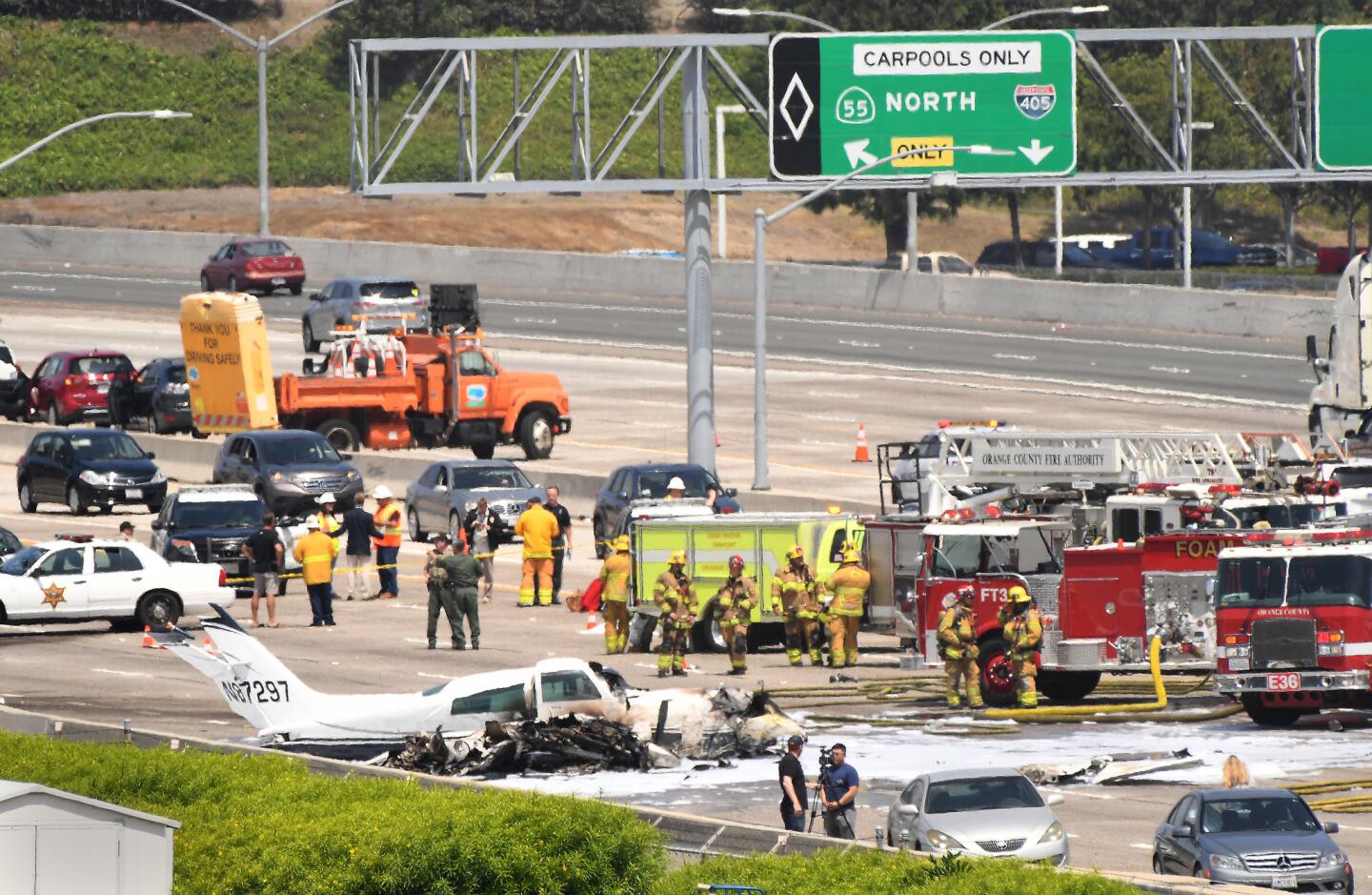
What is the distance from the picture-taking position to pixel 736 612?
2947 cm

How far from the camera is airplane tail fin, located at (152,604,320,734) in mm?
24219

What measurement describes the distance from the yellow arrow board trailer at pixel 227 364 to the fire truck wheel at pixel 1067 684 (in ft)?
72.5

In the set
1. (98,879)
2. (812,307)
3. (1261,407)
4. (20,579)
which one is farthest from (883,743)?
(812,307)

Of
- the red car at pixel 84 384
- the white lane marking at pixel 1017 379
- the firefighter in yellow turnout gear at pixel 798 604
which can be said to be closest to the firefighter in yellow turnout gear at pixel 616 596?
the firefighter in yellow turnout gear at pixel 798 604

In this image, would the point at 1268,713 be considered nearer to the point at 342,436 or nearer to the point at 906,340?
the point at 342,436

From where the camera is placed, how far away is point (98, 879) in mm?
15109

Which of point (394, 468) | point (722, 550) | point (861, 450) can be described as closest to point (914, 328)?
point (861, 450)

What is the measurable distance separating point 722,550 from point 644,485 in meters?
6.76

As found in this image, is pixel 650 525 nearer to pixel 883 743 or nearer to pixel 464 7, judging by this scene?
pixel 883 743

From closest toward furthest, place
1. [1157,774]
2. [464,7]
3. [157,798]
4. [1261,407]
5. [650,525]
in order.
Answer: [157,798]
[1157,774]
[650,525]
[1261,407]
[464,7]

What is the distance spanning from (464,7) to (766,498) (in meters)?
74.6

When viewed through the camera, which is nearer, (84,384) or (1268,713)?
(1268,713)

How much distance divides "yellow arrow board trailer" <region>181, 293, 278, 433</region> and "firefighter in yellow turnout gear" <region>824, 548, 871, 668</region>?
18819 mm

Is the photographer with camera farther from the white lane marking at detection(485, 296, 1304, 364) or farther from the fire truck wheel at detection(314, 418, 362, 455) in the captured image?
the white lane marking at detection(485, 296, 1304, 364)
